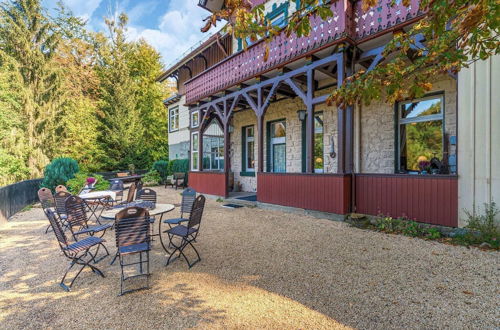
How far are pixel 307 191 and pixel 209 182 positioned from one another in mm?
4946

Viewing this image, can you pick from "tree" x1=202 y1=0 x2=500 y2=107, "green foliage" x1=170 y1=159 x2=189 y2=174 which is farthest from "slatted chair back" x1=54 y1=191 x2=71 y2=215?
"green foliage" x1=170 y1=159 x2=189 y2=174

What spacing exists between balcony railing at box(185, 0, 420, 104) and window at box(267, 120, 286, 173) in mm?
2556

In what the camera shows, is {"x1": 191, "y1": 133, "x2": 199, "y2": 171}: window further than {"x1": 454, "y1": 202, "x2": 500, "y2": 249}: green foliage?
Yes

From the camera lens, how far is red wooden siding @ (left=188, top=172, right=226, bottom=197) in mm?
9309

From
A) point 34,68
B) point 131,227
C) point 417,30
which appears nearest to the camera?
point 417,30

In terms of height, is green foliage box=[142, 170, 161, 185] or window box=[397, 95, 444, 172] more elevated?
window box=[397, 95, 444, 172]

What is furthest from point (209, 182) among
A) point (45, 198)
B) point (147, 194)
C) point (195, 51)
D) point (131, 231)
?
point (195, 51)

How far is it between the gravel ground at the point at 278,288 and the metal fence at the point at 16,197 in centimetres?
288

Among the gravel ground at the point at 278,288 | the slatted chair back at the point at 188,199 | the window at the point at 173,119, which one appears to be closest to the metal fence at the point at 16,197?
the gravel ground at the point at 278,288

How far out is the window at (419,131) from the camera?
18.5 ft

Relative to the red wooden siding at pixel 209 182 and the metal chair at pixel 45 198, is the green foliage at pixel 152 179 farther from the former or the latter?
the metal chair at pixel 45 198

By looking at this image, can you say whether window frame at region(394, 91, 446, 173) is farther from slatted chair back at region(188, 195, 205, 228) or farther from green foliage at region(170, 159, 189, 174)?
green foliage at region(170, 159, 189, 174)

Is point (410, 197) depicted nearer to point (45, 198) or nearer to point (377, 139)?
point (377, 139)

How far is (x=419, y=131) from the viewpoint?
595 cm
